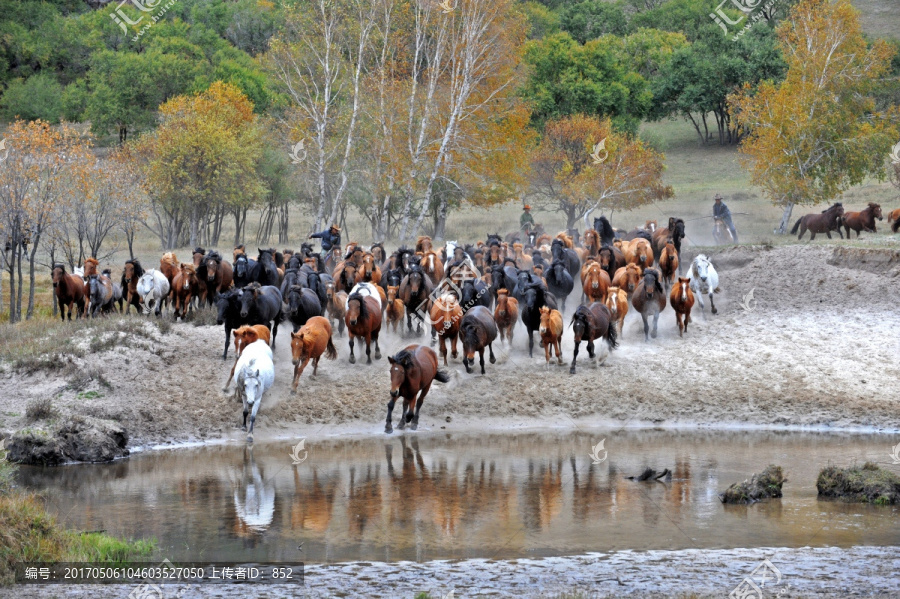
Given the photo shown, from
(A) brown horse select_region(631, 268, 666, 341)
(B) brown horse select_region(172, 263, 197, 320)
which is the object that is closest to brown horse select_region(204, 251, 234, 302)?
(B) brown horse select_region(172, 263, 197, 320)

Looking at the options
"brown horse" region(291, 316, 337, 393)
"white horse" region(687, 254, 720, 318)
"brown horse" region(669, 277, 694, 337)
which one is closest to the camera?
"brown horse" region(291, 316, 337, 393)

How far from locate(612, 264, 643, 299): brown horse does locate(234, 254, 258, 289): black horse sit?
29.1 ft

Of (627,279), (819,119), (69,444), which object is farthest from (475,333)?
(819,119)

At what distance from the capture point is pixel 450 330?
2059 cm

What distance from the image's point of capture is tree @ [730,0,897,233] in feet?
126

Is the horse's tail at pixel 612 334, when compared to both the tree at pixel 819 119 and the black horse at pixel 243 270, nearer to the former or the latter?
the black horse at pixel 243 270

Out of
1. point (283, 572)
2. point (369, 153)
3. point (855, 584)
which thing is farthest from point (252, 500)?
point (369, 153)

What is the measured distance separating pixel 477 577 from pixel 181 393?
34.2 feet

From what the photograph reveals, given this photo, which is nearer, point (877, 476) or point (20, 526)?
point (20, 526)

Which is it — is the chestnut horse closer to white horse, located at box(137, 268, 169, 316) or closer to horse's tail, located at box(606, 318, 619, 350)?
white horse, located at box(137, 268, 169, 316)

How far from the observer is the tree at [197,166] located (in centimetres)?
4925

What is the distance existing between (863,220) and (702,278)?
1127 cm

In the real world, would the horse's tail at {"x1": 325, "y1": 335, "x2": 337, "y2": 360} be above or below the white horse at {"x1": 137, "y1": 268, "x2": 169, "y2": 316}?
below

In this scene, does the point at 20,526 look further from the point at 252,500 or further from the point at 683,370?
the point at 683,370
